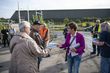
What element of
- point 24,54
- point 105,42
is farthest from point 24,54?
point 105,42

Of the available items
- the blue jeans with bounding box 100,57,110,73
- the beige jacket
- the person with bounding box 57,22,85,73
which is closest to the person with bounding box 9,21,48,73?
the beige jacket

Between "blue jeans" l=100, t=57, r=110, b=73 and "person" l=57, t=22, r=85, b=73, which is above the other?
"person" l=57, t=22, r=85, b=73

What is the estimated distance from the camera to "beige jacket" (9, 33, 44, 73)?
5.67 metres

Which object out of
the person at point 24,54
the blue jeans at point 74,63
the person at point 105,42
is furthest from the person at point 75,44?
the person at point 24,54

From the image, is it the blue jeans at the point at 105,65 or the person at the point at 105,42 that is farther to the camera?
the blue jeans at the point at 105,65

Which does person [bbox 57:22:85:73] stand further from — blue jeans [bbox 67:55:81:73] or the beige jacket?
the beige jacket

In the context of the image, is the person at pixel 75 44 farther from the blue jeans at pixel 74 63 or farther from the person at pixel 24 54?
the person at pixel 24 54

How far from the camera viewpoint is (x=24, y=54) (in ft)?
18.6

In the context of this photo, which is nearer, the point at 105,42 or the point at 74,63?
the point at 105,42

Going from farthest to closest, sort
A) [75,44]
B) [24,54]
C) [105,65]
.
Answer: [75,44], [105,65], [24,54]

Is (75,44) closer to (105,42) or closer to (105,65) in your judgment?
(105,42)

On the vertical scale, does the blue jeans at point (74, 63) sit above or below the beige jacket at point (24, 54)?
below

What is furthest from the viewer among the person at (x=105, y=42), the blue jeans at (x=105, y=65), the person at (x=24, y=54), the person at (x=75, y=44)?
the person at (x=75, y=44)

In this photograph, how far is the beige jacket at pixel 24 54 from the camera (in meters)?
5.67
